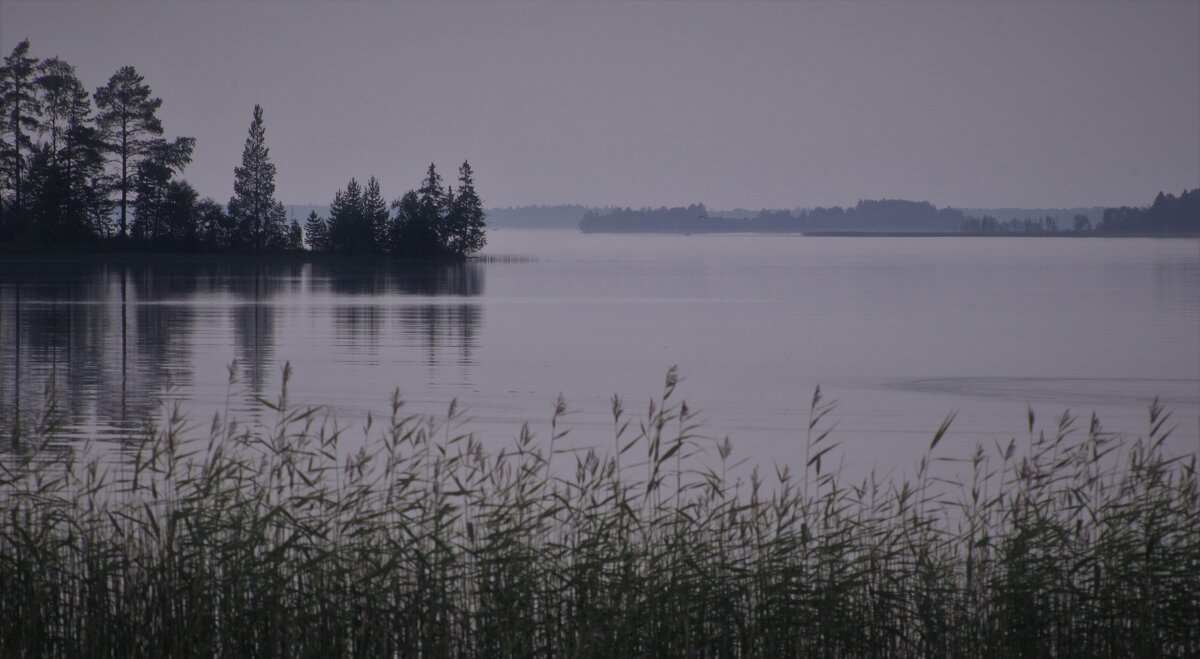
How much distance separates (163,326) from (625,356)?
630 inches

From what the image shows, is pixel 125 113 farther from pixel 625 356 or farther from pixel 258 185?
pixel 625 356

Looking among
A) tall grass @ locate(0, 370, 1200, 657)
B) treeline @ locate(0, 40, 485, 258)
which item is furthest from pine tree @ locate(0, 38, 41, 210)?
tall grass @ locate(0, 370, 1200, 657)

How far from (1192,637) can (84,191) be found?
108443 millimetres

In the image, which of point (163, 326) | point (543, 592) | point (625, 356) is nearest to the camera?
point (543, 592)

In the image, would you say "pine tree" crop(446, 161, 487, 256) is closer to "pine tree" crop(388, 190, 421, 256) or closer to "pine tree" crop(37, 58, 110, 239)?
"pine tree" crop(388, 190, 421, 256)

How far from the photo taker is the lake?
75.8ft

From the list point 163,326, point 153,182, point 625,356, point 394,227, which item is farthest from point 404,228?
point 625,356

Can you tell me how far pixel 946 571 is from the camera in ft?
31.5

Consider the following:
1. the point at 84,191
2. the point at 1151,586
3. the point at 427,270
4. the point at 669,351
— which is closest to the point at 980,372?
the point at 669,351

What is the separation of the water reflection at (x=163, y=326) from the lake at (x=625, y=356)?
12 cm

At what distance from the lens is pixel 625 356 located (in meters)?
35.5

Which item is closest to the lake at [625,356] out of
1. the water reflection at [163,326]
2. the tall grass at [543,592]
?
the water reflection at [163,326]

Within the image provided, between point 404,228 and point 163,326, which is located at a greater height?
point 404,228

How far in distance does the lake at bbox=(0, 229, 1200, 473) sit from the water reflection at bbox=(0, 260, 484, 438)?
0.12m
